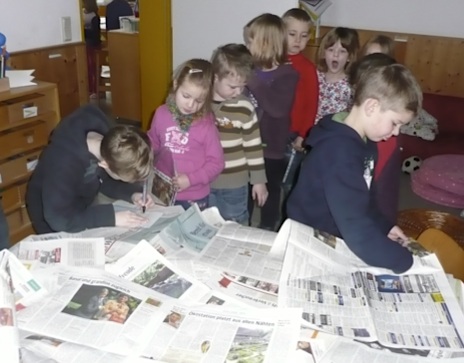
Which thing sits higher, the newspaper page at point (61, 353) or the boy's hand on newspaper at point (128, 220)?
the boy's hand on newspaper at point (128, 220)

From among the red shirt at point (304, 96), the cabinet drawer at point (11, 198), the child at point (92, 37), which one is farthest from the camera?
the child at point (92, 37)

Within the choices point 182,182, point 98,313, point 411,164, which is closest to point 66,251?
point 98,313

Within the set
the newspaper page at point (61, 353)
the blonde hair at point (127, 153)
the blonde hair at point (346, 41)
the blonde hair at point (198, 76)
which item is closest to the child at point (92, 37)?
the blonde hair at point (346, 41)

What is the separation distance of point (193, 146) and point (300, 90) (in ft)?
2.67

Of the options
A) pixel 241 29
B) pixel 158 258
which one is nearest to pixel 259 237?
pixel 158 258

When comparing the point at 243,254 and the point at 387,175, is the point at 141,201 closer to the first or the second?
the point at 243,254

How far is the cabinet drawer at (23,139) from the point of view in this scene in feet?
8.04

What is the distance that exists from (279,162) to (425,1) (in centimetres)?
278

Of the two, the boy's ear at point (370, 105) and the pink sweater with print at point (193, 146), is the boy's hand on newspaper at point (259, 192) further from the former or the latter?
the boy's ear at point (370, 105)

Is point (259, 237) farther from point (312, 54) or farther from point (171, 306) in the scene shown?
point (312, 54)

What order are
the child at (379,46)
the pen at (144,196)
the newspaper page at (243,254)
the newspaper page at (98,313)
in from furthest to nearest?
the child at (379,46) < the pen at (144,196) < the newspaper page at (243,254) < the newspaper page at (98,313)

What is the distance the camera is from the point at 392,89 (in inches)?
51.3

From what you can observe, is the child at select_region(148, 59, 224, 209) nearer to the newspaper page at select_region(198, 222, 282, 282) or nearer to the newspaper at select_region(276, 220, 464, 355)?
the newspaper page at select_region(198, 222, 282, 282)

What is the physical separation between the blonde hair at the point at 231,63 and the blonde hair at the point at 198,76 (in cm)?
8
